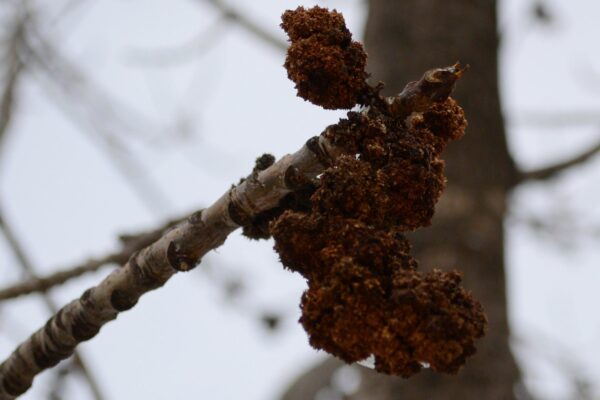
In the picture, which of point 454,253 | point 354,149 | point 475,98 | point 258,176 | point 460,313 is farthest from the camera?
point 475,98

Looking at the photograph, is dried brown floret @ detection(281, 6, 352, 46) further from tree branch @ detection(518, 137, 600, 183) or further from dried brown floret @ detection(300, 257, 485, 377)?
tree branch @ detection(518, 137, 600, 183)

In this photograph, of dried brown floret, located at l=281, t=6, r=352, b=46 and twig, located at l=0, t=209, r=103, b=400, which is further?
twig, located at l=0, t=209, r=103, b=400

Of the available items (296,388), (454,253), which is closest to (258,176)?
(454,253)

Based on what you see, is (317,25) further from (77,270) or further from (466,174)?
(466,174)

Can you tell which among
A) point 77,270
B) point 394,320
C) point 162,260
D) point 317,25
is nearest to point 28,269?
point 77,270

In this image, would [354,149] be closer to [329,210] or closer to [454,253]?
[329,210]

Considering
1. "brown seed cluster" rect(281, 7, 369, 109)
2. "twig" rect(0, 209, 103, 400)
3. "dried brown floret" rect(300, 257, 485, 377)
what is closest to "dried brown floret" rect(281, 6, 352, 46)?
"brown seed cluster" rect(281, 7, 369, 109)

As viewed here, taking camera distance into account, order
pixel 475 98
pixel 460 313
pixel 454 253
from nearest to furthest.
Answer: pixel 460 313
pixel 454 253
pixel 475 98
